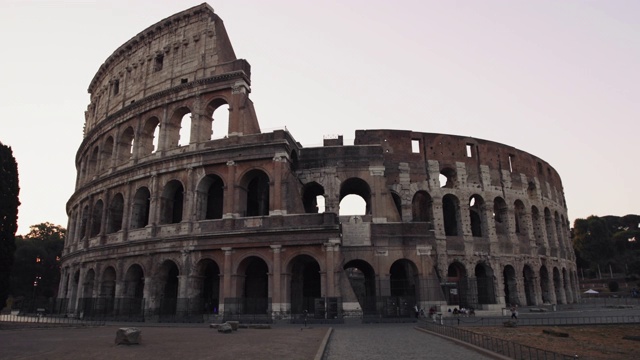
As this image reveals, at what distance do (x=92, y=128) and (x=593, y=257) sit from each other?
2776 inches

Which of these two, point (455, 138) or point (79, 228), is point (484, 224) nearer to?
point (455, 138)

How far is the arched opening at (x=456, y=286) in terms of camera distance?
996 inches

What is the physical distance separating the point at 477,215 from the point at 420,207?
16.7ft

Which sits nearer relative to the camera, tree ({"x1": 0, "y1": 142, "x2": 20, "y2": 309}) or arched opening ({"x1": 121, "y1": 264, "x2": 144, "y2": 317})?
tree ({"x1": 0, "y1": 142, "x2": 20, "y2": 309})

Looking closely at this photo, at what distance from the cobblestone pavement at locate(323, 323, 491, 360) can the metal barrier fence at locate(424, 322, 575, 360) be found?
1.49 ft

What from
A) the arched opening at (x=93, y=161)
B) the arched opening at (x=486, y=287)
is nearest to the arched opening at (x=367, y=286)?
the arched opening at (x=486, y=287)

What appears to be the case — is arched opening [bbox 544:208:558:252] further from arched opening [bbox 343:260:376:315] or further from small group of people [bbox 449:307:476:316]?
arched opening [bbox 343:260:376:315]

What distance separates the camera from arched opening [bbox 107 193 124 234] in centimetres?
2728

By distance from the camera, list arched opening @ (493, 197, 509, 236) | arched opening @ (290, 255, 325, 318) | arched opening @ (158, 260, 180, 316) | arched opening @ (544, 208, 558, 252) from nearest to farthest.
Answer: arched opening @ (290, 255, 325, 318) → arched opening @ (158, 260, 180, 316) → arched opening @ (493, 197, 509, 236) → arched opening @ (544, 208, 558, 252)

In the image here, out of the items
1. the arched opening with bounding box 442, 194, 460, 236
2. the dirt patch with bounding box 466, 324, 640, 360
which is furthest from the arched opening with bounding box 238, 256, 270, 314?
the arched opening with bounding box 442, 194, 460, 236

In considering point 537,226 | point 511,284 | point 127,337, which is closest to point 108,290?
point 127,337

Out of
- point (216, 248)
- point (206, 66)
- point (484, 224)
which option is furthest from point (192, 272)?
point (484, 224)

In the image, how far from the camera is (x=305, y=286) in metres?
24.9

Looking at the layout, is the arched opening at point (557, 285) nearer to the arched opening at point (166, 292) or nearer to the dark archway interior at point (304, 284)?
the dark archway interior at point (304, 284)
